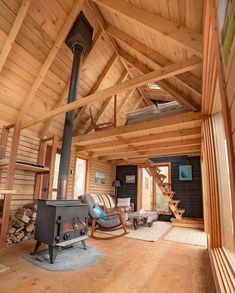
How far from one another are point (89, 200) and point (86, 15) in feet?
13.4

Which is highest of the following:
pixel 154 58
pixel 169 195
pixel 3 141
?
pixel 154 58

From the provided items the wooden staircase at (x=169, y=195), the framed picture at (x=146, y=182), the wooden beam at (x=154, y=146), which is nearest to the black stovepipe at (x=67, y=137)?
the wooden beam at (x=154, y=146)

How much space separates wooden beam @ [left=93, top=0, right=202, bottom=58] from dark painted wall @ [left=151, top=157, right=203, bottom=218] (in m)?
5.34

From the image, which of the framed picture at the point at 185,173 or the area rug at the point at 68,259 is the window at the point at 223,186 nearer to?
the area rug at the point at 68,259

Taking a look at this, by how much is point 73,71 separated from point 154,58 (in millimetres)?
1629

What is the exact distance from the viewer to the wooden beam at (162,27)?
6.99 feet

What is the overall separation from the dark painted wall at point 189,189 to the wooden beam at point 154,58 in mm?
4323

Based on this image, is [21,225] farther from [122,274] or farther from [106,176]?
[106,176]

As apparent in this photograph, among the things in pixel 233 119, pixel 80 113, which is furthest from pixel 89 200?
pixel 233 119

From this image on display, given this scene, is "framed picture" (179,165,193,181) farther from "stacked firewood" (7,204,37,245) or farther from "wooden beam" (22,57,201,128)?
"wooden beam" (22,57,201,128)

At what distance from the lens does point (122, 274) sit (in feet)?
7.68

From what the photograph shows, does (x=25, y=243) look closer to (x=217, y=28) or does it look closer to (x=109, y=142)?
(x=109, y=142)

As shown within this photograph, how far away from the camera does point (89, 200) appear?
14.8 feet

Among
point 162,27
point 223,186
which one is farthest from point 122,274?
point 162,27
